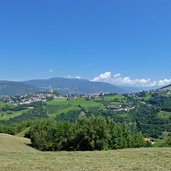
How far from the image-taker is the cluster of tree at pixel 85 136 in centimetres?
9481

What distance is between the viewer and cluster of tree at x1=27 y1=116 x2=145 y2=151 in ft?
311

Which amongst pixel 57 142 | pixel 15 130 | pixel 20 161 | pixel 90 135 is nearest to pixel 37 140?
pixel 57 142

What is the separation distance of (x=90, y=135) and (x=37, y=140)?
21.6m

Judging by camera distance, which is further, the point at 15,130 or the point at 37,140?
the point at 15,130

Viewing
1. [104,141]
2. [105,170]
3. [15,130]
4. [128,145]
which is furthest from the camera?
[15,130]

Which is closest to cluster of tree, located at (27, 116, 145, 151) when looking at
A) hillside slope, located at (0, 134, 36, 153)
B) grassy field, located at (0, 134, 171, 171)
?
hillside slope, located at (0, 134, 36, 153)

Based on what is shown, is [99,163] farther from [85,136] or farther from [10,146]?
[85,136]

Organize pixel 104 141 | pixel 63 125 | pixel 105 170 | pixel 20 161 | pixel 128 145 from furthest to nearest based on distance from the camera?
pixel 63 125 → pixel 128 145 → pixel 104 141 → pixel 20 161 → pixel 105 170

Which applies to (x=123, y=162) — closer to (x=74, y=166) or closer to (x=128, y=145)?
(x=74, y=166)

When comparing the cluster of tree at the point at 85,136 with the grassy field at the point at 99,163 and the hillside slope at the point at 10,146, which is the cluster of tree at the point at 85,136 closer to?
the hillside slope at the point at 10,146

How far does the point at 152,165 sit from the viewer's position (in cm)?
4038

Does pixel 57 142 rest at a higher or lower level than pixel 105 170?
lower

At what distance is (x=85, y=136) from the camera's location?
311ft

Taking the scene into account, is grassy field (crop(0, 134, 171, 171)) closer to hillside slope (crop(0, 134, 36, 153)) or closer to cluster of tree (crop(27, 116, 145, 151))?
hillside slope (crop(0, 134, 36, 153))
